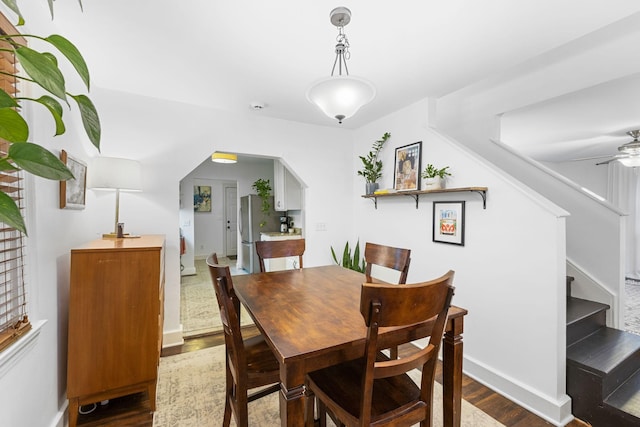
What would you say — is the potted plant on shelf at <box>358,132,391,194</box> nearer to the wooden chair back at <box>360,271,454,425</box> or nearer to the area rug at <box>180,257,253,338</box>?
the area rug at <box>180,257,253,338</box>

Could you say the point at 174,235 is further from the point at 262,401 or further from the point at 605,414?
the point at 605,414

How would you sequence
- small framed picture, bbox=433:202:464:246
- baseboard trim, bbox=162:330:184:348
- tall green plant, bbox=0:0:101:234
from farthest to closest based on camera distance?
baseboard trim, bbox=162:330:184:348
small framed picture, bbox=433:202:464:246
tall green plant, bbox=0:0:101:234

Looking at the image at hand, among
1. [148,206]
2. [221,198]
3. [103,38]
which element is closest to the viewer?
[103,38]

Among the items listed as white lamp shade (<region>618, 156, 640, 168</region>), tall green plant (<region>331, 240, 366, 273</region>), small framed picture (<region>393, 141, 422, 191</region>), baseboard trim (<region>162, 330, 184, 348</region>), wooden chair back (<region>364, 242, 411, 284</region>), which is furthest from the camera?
tall green plant (<region>331, 240, 366, 273</region>)

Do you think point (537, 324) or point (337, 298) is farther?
point (537, 324)

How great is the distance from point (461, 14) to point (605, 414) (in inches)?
101

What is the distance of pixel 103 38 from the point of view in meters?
1.89

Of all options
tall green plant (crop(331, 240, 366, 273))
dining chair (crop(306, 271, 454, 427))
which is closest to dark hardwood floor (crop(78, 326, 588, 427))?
dining chair (crop(306, 271, 454, 427))

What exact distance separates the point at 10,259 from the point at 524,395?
10.0 feet

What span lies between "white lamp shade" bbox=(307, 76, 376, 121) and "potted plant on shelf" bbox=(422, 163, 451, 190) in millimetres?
1324

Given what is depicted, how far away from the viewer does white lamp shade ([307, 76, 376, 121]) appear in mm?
1441

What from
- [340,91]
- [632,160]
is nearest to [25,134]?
[340,91]

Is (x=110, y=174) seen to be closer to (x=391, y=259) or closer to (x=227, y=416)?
(x=227, y=416)

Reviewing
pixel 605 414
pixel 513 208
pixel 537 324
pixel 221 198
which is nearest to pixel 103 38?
pixel 513 208
